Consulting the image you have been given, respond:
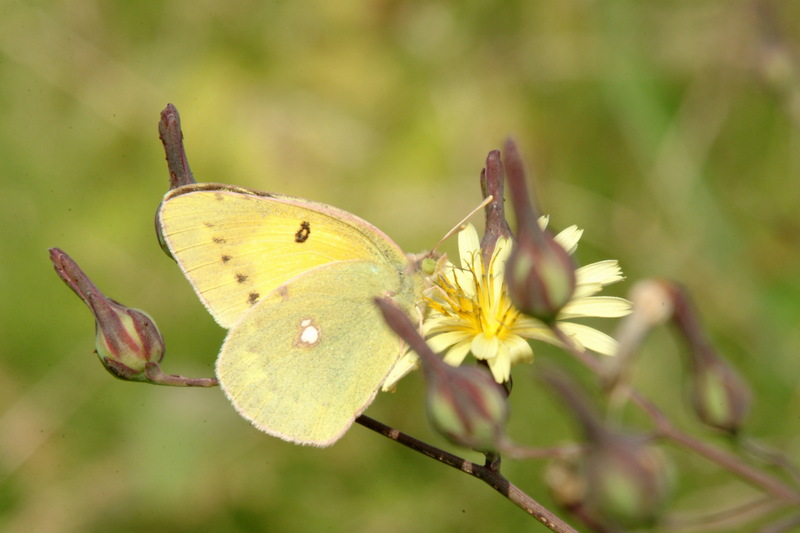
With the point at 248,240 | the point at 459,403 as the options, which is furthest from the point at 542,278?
the point at 248,240

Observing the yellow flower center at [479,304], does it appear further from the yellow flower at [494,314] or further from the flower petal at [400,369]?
the flower petal at [400,369]

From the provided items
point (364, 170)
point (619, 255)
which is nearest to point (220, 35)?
point (364, 170)

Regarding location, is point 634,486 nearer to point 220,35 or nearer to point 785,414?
point 785,414

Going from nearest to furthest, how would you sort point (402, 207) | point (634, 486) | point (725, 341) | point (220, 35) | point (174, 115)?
point (634, 486) → point (174, 115) → point (725, 341) → point (402, 207) → point (220, 35)

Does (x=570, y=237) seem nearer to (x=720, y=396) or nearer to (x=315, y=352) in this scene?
(x=315, y=352)

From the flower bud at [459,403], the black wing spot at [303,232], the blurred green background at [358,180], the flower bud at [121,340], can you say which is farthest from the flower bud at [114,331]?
the blurred green background at [358,180]

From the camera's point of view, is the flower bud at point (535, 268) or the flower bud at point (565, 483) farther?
the flower bud at point (565, 483)
